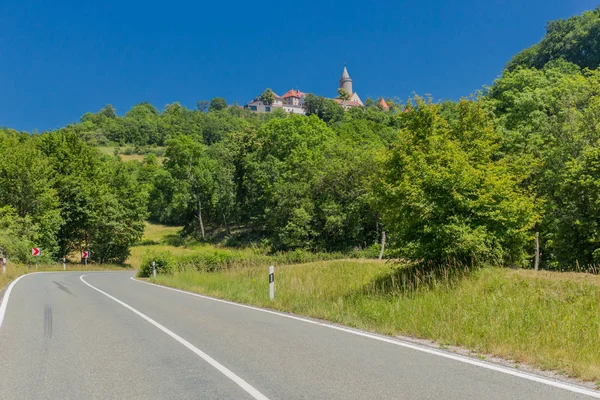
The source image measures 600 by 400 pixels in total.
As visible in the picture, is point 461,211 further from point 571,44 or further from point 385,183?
point 571,44

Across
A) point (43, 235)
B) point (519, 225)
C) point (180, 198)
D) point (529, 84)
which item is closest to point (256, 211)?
point (180, 198)

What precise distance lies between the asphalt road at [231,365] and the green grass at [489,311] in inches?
29.1

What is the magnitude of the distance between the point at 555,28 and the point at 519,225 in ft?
248

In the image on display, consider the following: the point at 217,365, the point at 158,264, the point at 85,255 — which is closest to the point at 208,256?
the point at 158,264

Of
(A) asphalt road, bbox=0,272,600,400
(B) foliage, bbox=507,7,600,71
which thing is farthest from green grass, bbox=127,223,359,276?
(B) foliage, bbox=507,7,600,71

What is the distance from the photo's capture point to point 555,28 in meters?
70.3

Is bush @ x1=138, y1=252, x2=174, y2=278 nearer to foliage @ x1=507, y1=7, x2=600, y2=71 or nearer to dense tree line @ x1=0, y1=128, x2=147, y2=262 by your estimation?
dense tree line @ x1=0, y1=128, x2=147, y2=262

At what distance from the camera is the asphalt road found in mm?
4473

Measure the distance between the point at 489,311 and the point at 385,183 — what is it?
7.91 meters

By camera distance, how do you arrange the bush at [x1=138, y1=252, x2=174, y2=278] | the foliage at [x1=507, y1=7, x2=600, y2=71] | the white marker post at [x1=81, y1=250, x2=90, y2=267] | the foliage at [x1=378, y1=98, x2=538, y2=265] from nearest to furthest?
the foliage at [x1=378, y1=98, x2=538, y2=265], the bush at [x1=138, y1=252, x2=174, y2=278], the white marker post at [x1=81, y1=250, x2=90, y2=267], the foliage at [x1=507, y1=7, x2=600, y2=71]

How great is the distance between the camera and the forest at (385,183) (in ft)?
36.2

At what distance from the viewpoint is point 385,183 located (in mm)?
14961

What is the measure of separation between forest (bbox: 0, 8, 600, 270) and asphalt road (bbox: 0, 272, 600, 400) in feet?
17.3

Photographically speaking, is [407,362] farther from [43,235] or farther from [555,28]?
[555,28]
